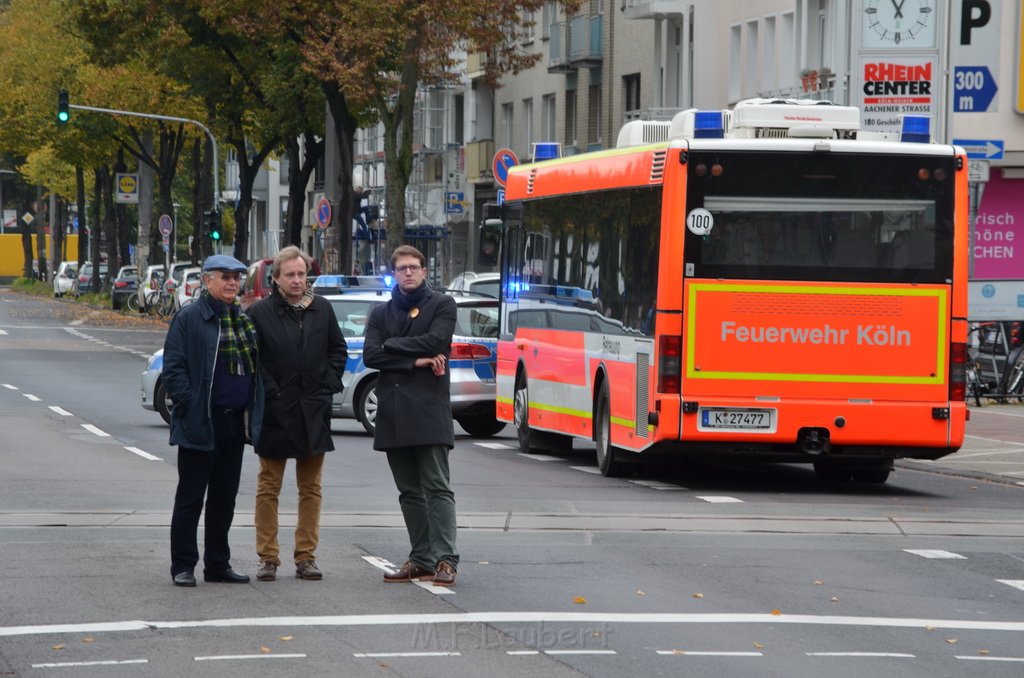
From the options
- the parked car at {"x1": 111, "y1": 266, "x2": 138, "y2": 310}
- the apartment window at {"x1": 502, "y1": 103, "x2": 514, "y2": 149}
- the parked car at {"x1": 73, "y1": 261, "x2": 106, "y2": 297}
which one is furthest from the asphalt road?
the parked car at {"x1": 73, "y1": 261, "x2": 106, "y2": 297}

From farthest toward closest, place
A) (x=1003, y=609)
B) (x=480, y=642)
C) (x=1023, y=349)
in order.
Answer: (x=1023, y=349) → (x=1003, y=609) → (x=480, y=642)

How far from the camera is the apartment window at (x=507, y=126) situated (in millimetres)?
63562

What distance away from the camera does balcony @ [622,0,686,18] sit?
1909 inches

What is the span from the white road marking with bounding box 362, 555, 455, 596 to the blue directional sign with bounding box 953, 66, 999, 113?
553 inches

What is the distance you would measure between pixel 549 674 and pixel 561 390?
11.5 metres

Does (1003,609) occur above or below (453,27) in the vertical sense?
below

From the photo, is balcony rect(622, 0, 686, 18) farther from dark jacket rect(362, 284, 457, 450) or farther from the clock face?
dark jacket rect(362, 284, 457, 450)

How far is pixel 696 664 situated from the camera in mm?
8625

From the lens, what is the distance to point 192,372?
35.4 ft

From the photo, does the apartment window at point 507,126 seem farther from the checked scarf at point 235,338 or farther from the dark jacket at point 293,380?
the checked scarf at point 235,338

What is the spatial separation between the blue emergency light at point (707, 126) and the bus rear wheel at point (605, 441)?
2.57 meters

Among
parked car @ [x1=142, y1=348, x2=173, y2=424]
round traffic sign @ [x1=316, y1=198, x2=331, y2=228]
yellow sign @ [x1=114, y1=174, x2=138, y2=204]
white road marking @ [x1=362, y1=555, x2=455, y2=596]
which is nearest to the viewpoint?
white road marking @ [x1=362, y1=555, x2=455, y2=596]

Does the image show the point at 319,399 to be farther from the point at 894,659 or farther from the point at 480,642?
the point at 894,659

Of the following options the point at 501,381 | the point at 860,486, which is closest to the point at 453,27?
the point at 501,381
